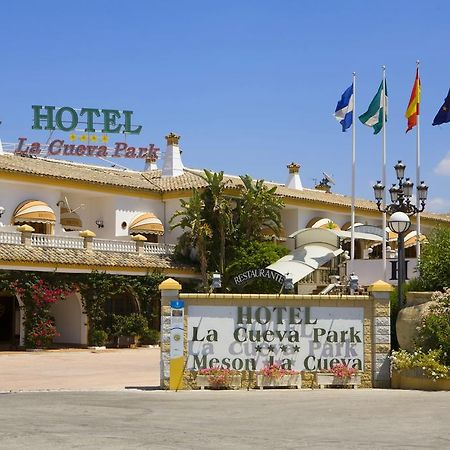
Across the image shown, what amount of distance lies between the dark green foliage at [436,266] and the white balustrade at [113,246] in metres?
19.4

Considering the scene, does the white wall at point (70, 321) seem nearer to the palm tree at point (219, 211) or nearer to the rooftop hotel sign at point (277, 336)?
the palm tree at point (219, 211)

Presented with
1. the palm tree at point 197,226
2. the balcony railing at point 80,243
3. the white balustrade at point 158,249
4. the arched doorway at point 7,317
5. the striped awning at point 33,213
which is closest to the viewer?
the balcony railing at point 80,243

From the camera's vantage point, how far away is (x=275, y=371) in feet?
69.6

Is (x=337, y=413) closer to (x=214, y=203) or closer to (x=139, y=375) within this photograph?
(x=139, y=375)

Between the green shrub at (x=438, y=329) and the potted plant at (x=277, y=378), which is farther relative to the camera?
the potted plant at (x=277, y=378)

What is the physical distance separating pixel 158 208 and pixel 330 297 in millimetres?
27169

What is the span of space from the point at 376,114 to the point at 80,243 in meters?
14.1

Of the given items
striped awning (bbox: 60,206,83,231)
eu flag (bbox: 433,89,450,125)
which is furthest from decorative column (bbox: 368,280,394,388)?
striped awning (bbox: 60,206,83,231)

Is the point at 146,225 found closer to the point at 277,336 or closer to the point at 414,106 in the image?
the point at 414,106

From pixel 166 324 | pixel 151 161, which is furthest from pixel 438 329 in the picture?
pixel 151 161

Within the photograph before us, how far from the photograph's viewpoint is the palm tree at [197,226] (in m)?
42.9

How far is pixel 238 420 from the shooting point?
15055 millimetres

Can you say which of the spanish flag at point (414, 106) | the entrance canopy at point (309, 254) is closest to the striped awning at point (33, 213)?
the entrance canopy at point (309, 254)

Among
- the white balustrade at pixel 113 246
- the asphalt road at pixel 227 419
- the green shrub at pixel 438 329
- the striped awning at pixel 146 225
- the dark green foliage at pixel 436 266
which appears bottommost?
the asphalt road at pixel 227 419
